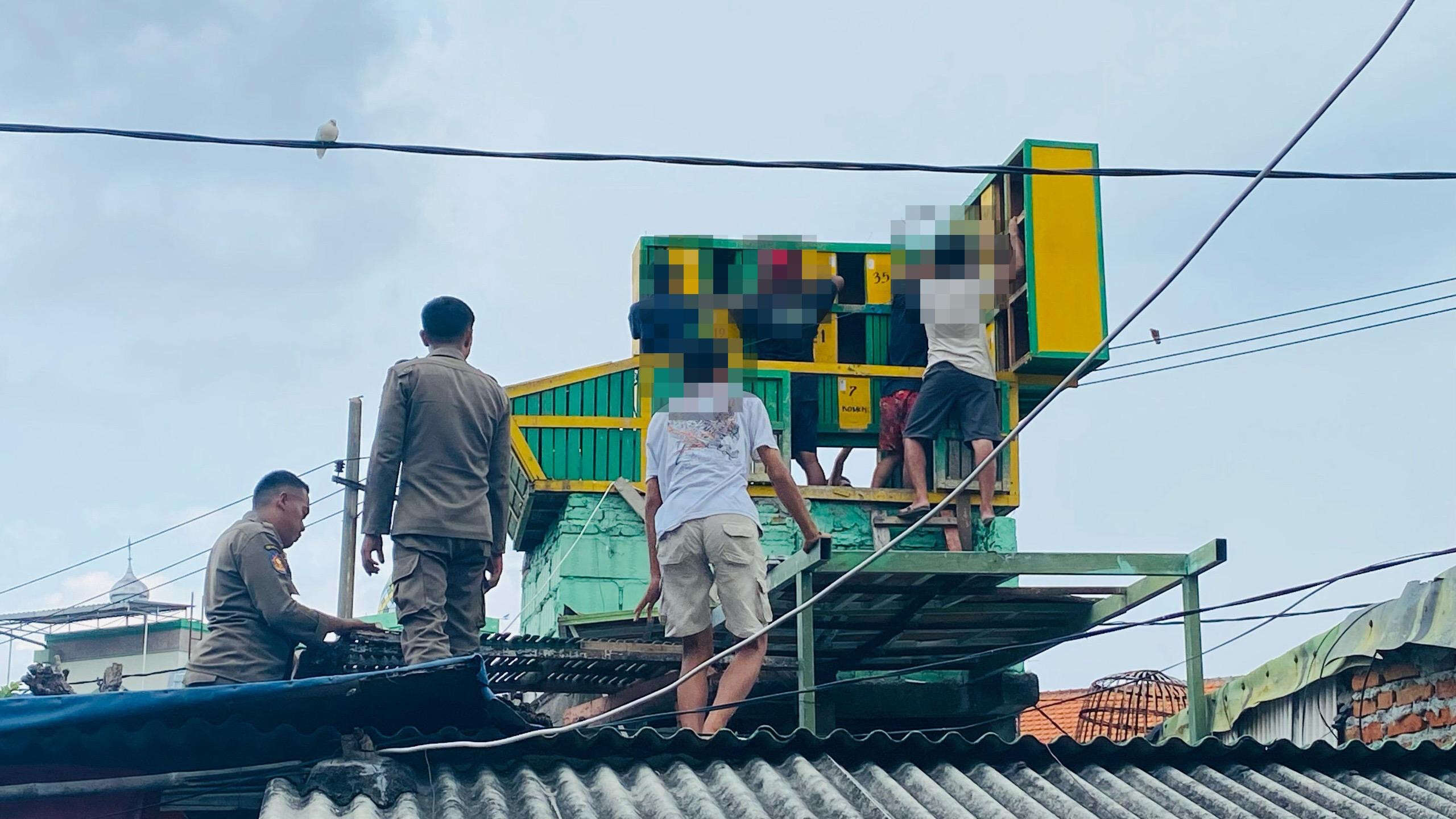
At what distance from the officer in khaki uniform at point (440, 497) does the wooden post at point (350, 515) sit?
1386 cm

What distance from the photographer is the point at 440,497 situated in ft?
19.8

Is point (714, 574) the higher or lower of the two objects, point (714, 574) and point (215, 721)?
the higher

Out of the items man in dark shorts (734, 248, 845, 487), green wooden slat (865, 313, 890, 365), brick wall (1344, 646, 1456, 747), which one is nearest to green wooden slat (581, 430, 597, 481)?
man in dark shorts (734, 248, 845, 487)

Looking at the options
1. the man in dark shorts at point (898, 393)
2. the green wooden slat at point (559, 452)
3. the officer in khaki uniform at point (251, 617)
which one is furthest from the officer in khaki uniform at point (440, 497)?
the green wooden slat at point (559, 452)

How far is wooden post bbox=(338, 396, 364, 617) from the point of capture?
65.1ft

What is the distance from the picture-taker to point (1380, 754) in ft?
19.3

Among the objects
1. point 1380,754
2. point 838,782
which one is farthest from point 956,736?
point 1380,754

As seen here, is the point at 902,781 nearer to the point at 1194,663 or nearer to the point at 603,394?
the point at 1194,663

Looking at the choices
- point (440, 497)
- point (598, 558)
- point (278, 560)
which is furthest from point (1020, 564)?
point (598, 558)

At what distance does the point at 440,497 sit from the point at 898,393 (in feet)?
13.6

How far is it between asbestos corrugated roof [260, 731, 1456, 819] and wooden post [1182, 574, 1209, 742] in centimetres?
141

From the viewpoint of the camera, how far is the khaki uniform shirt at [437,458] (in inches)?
237

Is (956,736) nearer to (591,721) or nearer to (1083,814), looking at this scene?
(1083,814)

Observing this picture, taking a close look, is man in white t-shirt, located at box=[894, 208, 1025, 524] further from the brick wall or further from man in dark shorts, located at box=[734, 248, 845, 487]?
the brick wall
